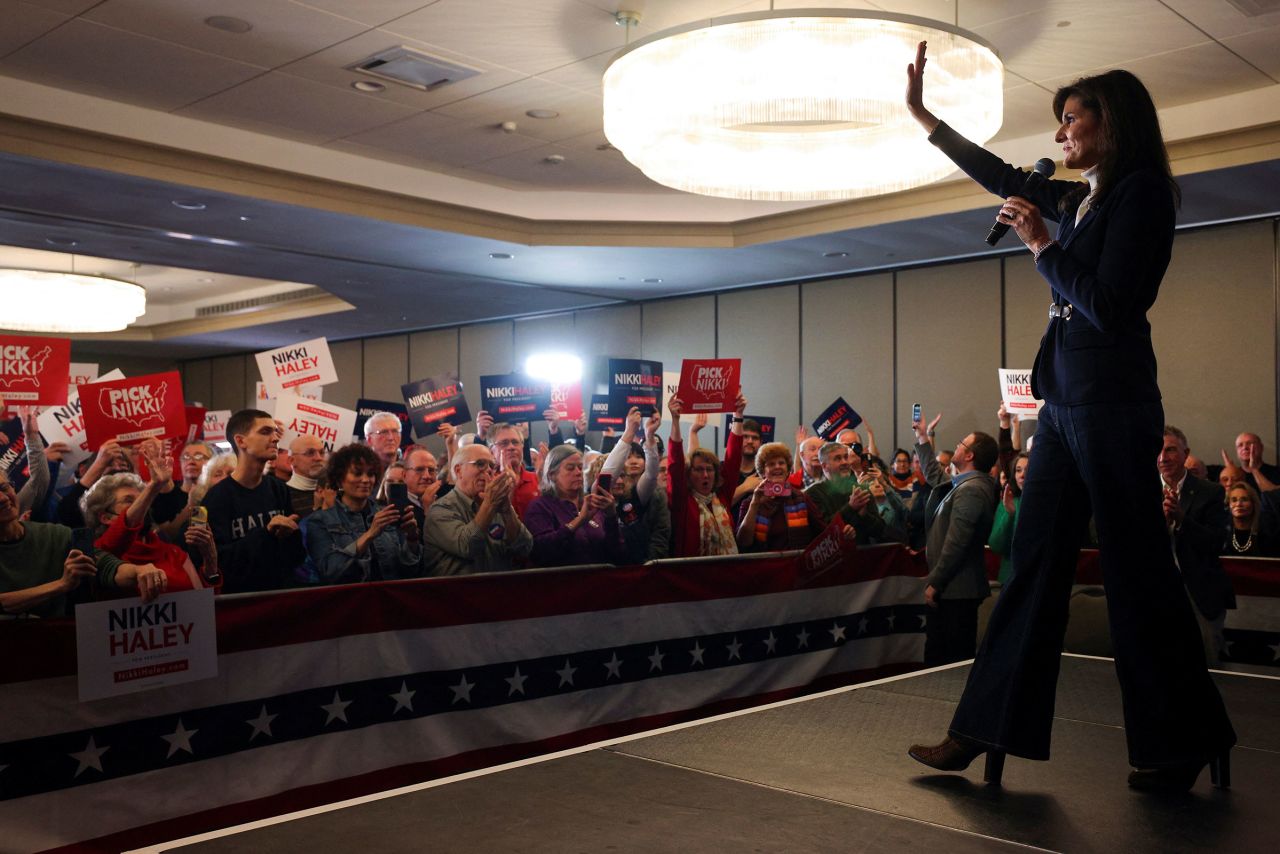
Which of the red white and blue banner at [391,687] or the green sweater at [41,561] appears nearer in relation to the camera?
the red white and blue banner at [391,687]

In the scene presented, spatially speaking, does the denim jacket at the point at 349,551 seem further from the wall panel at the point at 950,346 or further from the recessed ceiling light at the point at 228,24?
the wall panel at the point at 950,346

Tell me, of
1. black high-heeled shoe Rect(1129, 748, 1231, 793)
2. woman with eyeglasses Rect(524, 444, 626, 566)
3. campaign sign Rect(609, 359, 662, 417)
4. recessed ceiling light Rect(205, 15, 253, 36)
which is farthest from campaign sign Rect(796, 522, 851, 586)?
recessed ceiling light Rect(205, 15, 253, 36)

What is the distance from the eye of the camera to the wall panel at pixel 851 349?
10844 mm

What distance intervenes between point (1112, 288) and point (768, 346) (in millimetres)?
10012

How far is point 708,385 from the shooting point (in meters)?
6.93

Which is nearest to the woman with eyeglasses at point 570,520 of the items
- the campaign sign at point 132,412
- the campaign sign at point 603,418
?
the campaign sign at point 132,412

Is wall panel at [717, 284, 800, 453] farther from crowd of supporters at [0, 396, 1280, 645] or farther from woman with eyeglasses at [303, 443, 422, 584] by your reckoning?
A: woman with eyeglasses at [303, 443, 422, 584]

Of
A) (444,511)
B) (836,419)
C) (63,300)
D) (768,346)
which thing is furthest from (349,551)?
(63,300)

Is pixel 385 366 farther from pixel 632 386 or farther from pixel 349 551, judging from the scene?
pixel 349 551

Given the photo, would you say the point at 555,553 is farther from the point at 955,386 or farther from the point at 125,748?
the point at 955,386

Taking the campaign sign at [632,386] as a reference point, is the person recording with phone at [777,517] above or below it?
below

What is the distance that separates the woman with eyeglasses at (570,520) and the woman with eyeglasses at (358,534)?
24.0 inches

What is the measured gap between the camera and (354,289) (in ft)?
40.5

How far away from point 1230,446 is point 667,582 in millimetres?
5997
